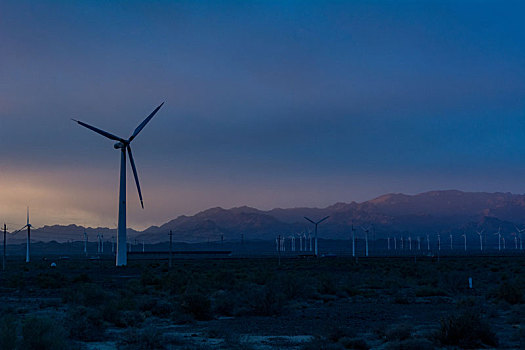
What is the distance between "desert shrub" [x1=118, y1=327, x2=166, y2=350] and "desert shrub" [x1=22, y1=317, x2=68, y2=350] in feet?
12.1

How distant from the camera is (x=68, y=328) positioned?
85.9ft

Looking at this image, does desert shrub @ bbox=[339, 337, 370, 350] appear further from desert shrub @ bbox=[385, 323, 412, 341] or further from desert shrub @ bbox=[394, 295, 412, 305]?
desert shrub @ bbox=[394, 295, 412, 305]

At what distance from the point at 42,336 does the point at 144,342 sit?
501 cm

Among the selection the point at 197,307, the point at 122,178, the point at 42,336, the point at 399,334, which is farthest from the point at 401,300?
the point at 122,178

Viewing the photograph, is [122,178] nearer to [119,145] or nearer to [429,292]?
[119,145]

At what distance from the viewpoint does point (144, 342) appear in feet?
78.5

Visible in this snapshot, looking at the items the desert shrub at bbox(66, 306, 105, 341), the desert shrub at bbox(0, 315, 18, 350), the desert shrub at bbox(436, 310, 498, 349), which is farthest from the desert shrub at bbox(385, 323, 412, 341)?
the desert shrub at bbox(0, 315, 18, 350)

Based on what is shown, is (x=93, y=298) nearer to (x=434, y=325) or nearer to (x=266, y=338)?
(x=266, y=338)

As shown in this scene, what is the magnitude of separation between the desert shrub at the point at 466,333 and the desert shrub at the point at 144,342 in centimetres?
1051

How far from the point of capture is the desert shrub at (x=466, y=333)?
24203mm

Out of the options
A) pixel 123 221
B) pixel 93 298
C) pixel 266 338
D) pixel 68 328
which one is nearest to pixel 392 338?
pixel 266 338

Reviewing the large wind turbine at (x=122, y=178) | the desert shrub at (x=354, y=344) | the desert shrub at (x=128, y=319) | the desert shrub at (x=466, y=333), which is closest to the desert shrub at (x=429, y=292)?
the desert shrub at (x=466, y=333)

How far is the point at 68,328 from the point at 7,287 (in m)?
36.7

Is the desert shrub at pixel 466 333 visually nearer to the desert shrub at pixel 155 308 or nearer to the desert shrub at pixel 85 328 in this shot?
the desert shrub at pixel 85 328
